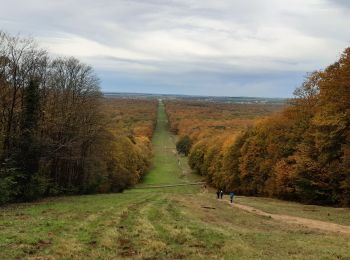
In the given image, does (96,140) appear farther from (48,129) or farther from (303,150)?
(303,150)

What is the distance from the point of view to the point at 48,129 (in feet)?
179

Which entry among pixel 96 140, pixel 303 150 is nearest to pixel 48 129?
pixel 96 140

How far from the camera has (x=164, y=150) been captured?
552 ft

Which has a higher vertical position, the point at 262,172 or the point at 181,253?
the point at 181,253

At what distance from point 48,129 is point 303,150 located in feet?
110

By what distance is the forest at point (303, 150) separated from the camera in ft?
156

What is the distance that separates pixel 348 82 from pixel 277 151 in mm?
23438

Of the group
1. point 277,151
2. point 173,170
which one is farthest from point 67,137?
point 173,170

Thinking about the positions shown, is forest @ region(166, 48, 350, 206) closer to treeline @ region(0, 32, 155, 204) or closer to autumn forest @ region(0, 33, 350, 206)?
autumn forest @ region(0, 33, 350, 206)

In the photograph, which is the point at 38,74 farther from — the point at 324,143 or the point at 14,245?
the point at 14,245

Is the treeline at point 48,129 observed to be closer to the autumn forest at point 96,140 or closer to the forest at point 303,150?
the autumn forest at point 96,140

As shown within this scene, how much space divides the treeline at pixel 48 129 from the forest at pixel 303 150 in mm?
25097

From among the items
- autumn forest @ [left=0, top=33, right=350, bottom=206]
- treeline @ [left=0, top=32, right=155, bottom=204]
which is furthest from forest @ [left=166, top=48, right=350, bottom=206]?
treeline @ [left=0, top=32, right=155, bottom=204]

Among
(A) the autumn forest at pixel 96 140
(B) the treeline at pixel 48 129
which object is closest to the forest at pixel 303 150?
(A) the autumn forest at pixel 96 140
